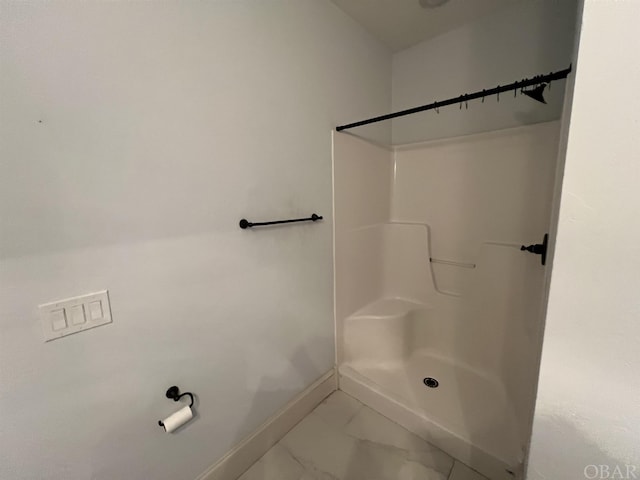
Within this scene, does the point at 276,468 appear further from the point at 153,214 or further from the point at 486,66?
the point at 486,66

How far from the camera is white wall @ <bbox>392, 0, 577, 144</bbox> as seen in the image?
1.47 metres

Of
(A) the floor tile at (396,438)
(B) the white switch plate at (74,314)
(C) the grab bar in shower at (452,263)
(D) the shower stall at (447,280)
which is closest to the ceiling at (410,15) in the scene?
(D) the shower stall at (447,280)

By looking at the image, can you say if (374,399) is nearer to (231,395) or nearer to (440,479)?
(440,479)

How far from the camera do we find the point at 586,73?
418 mm

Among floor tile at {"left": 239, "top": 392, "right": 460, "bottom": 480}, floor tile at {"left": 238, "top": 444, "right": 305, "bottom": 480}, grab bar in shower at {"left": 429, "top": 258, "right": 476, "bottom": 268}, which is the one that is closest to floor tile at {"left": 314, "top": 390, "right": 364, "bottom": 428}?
floor tile at {"left": 239, "top": 392, "right": 460, "bottom": 480}

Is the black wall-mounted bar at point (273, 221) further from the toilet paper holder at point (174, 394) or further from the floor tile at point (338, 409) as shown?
the floor tile at point (338, 409)

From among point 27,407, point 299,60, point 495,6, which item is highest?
point 495,6

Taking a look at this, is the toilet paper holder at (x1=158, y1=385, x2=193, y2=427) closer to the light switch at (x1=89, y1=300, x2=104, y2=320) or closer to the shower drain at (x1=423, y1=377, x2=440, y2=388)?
the light switch at (x1=89, y1=300, x2=104, y2=320)

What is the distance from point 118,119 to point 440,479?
2.03 metres

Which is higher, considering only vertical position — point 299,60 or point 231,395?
point 299,60

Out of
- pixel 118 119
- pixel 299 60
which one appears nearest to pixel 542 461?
pixel 118 119

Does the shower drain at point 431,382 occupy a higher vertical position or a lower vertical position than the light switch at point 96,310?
lower

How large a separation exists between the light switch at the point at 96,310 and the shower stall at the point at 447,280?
4.10ft

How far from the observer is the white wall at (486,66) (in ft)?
4.83
